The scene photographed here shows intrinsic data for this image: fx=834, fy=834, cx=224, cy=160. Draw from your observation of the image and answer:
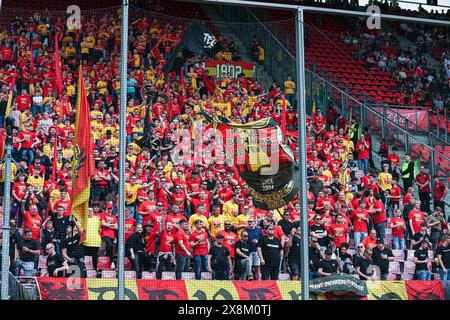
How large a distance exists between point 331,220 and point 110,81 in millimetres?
4056

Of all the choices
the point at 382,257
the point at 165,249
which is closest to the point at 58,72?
the point at 165,249

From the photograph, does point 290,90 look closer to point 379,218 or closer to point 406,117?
point 379,218

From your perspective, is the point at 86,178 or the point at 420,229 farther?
the point at 420,229

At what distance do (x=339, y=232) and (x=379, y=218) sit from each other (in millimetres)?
894

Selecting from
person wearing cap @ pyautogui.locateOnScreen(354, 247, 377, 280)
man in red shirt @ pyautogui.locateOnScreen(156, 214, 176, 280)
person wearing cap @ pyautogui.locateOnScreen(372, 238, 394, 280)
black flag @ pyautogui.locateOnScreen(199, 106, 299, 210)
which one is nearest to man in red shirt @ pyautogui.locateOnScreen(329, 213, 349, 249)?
person wearing cap @ pyautogui.locateOnScreen(354, 247, 377, 280)

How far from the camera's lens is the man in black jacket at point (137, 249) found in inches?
435

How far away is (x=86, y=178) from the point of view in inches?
368

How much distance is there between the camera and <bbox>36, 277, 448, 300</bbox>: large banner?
9969 millimetres

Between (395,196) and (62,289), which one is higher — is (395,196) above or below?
above

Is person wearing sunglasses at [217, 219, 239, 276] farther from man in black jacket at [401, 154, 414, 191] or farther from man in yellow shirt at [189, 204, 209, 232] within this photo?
man in black jacket at [401, 154, 414, 191]

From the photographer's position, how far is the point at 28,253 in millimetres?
10703
